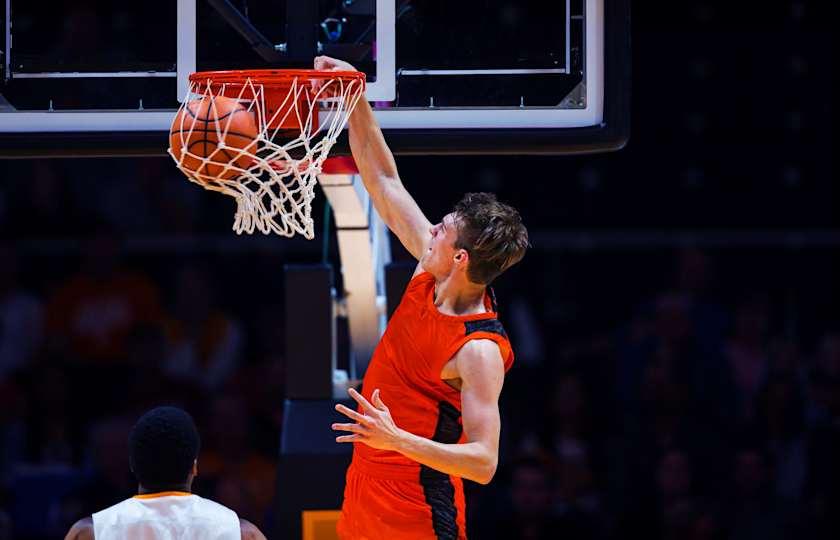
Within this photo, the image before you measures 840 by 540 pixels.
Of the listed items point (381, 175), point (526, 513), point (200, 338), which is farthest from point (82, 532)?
point (200, 338)

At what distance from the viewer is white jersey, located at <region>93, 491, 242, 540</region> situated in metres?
3.24

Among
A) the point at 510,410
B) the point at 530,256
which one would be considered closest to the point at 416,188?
the point at 530,256

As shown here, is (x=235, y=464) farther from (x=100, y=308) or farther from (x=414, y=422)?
(x=414, y=422)

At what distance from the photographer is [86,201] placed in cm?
798

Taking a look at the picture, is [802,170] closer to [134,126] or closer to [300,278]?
[300,278]

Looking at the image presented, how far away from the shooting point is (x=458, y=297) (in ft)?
12.9

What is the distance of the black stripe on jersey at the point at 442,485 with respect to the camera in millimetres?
3953

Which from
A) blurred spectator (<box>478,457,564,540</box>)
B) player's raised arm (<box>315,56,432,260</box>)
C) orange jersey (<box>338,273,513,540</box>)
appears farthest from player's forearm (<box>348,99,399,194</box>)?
blurred spectator (<box>478,457,564,540</box>)

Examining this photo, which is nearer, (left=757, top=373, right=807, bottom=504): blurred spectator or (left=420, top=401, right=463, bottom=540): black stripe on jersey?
(left=420, top=401, right=463, bottom=540): black stripe on jersey

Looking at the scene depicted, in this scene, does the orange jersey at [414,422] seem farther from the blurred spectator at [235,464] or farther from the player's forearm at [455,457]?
the blurred spectator at [235,464]

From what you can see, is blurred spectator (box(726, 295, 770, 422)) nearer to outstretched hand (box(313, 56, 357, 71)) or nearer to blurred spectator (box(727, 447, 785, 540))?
blurred spectator (box(727, 447, 785, 540))

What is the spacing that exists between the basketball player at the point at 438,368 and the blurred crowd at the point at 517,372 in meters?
2.65

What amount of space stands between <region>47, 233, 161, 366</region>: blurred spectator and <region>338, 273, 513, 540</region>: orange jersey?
374 cm

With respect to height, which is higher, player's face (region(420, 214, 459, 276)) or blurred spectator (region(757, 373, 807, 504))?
player's face (region(420, 214, 459, 276))
